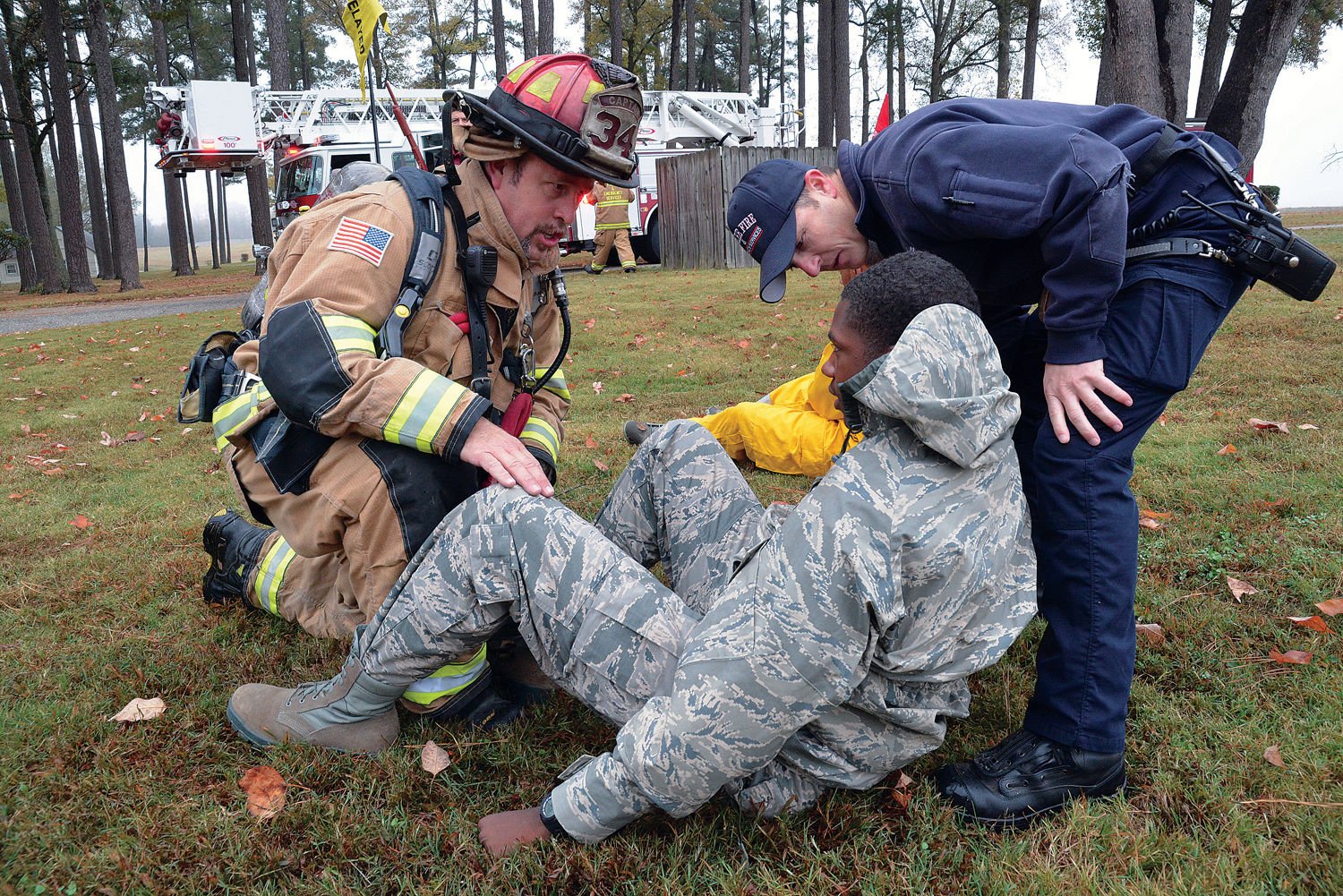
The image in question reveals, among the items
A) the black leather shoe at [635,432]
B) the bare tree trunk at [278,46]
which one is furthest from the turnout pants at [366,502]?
the bare tree trunk at [278,46]

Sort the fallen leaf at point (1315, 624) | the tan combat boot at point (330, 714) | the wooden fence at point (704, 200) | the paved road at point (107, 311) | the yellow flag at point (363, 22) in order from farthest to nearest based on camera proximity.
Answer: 1. the wooden fence at point (704, 200)
2. the paved road at point (107, 311)
3. the yellow flag at point (363, 22)
4. the fallen leaf at point (1315, 624)
5. the tan combat boot at point (330, 714)

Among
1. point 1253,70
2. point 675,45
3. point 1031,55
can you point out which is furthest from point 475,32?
point 1253,70

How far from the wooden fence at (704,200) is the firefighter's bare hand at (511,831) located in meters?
14.8

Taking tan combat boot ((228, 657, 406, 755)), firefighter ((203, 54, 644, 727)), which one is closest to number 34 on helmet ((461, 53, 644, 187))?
firefighter ((203, 54, 644, 727))

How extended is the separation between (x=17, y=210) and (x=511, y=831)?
35.5 m

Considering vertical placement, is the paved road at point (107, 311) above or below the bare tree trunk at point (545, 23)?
below

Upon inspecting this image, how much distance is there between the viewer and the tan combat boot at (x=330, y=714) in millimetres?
2418

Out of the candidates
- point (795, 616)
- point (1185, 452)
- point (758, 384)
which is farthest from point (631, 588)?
point (758, 384)

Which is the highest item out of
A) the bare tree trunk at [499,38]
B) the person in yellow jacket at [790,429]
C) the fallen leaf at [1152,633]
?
the bare tree trunk at [499,38]

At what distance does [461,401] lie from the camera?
244cm

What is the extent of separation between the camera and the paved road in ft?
46.8

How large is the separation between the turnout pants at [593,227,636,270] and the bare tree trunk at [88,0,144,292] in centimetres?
1132

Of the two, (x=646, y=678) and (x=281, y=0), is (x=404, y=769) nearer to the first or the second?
(x=646, y=678)

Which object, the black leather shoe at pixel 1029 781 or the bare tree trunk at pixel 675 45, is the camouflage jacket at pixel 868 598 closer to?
the black leather shoe at pixel 1029 781
